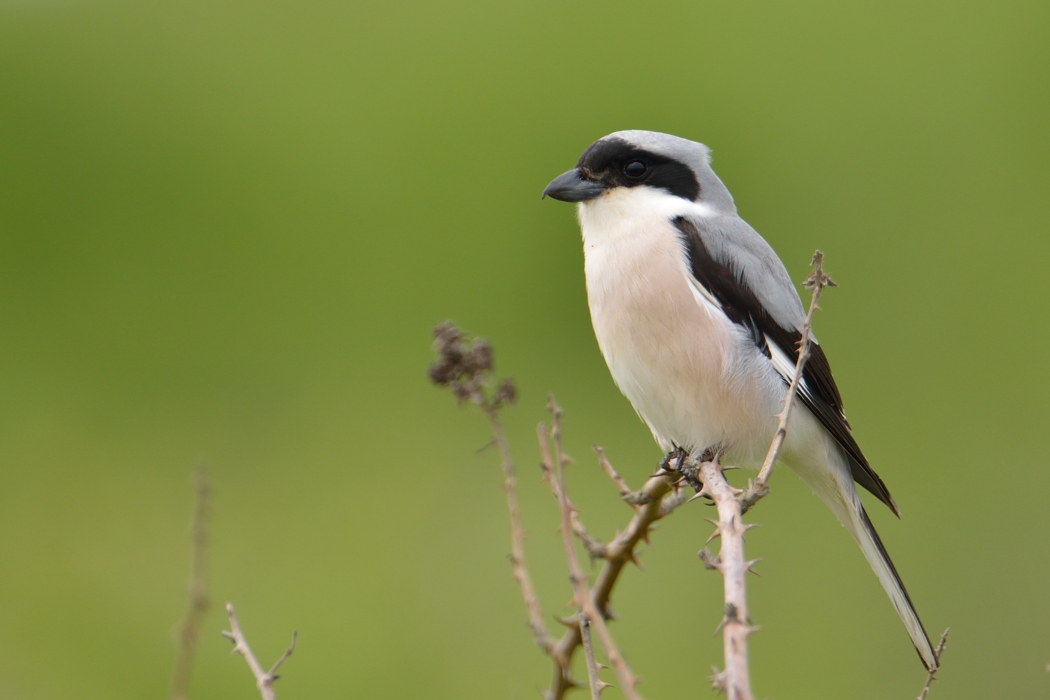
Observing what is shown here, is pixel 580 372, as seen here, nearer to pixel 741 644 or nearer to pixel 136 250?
pixel 136 250

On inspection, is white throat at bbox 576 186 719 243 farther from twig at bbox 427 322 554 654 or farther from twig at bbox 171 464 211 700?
twig at bbox 171 464 211 700

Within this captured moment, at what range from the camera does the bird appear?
255 centimetres

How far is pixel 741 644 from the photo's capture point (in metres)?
1.11

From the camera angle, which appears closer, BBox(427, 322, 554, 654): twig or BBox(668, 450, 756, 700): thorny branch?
BBox(668, 450, 756, 700): thorny branch

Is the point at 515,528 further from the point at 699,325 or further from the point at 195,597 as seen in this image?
the point at 699,325

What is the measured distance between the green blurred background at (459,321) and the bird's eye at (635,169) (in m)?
1.91

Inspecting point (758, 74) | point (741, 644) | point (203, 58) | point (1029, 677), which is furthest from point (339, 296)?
point (741, 644)

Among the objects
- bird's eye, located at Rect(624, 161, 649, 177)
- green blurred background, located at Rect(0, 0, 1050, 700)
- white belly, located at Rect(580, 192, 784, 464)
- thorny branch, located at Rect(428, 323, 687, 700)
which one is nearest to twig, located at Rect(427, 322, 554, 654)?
thorny branch, located at Rect(428, 323, 687, 700)

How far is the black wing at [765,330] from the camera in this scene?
2.57m

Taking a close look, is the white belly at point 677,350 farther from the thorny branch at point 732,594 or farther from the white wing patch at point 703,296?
the thorny branch at point 732,594

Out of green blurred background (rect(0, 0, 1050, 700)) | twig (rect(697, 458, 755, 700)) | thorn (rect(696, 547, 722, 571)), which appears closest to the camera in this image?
twig (rect(697, 458, 755, 700))

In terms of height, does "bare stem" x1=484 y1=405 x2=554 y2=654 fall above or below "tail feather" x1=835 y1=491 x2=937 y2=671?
above

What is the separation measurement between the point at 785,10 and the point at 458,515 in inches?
114

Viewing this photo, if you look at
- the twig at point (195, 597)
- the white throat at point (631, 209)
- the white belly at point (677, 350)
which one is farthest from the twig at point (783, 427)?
the white throat at point (631, 209)
